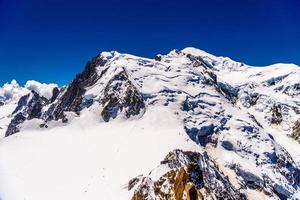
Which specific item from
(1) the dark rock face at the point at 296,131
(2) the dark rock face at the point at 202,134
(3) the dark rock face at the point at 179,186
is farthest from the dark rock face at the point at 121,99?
(1) the dark rock face at the point at 296,131

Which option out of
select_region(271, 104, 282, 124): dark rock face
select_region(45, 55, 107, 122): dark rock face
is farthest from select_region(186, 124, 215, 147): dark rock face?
select_region(271, 104, 282, 124): dark rock face

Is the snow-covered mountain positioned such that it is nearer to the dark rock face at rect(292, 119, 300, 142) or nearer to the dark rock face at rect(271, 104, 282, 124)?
the dark rock face at rect(292, 119, 300, 142)

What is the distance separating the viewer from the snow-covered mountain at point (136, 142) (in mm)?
87938

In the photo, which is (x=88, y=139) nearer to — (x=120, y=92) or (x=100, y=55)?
(x=120, y=92)

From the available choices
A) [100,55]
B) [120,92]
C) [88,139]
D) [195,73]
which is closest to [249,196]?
[88,139]

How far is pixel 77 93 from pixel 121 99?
28.7 meters

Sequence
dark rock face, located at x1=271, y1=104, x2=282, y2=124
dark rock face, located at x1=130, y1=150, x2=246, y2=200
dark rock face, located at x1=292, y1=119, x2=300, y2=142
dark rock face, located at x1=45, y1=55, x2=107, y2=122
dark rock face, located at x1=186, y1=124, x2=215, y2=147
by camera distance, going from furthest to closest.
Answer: dark rock face, located at x1=271, y1=104, x2=282, y2=124 < dark rock face, located at x1=292, y1=119, x2=300, y2=142 < dark rock face, located at x1=45, y1=55, x2=107, y2=122 < dark rock face, located at x1=186, y1=124, x2=215, y2=147 < dark rock face, located at x1=130, y1=150, x2=246, y2=200

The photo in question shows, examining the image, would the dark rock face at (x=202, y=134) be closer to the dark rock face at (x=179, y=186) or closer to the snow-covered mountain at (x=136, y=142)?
the snow-covered mountain at (x=136, y=142)

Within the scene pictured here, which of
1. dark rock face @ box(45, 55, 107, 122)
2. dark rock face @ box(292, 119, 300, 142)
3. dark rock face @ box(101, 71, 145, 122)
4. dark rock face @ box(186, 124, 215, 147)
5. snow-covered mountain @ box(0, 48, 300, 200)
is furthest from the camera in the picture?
dark rock face @ box(292, 119, 300, 142)

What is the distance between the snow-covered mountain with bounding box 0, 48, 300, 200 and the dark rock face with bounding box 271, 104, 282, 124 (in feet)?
51.5

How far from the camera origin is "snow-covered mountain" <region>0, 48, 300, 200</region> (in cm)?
8794

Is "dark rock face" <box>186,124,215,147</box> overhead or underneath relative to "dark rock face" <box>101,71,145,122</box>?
underneath

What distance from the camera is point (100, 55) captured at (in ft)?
587

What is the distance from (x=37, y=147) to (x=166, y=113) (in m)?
38.5
